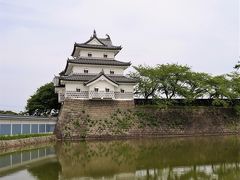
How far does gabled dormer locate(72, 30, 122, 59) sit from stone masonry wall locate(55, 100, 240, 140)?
243 inches

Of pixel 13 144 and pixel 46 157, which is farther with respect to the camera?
pixel 13 144

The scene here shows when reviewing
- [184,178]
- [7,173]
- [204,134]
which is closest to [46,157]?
[7,173]

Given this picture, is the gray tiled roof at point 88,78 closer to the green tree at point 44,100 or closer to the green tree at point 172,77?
the green tree at point 172,77

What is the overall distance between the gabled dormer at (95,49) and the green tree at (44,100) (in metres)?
9.95

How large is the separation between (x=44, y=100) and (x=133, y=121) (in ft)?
56.3

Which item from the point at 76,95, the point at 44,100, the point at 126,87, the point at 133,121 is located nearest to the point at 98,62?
the point at 126,87

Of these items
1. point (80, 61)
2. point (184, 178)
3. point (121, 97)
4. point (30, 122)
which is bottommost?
point (184, 178)

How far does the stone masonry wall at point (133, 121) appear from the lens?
31.0 metres

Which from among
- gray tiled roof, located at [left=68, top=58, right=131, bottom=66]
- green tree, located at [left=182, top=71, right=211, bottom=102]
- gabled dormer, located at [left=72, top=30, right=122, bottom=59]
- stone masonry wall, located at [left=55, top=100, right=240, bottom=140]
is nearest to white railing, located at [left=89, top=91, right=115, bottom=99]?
stone masonry wall, located at [left=55, top=100, right=240, bottom=140]

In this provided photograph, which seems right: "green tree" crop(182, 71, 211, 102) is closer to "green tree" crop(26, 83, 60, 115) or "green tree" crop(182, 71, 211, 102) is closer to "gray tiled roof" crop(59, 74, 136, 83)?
"gray tiled roof" crop(59, 74, 136, 83)

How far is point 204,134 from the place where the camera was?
34406 mm

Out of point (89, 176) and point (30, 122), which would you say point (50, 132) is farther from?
point (89, 176)

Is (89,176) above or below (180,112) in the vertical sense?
below

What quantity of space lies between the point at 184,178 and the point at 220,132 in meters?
25.4
